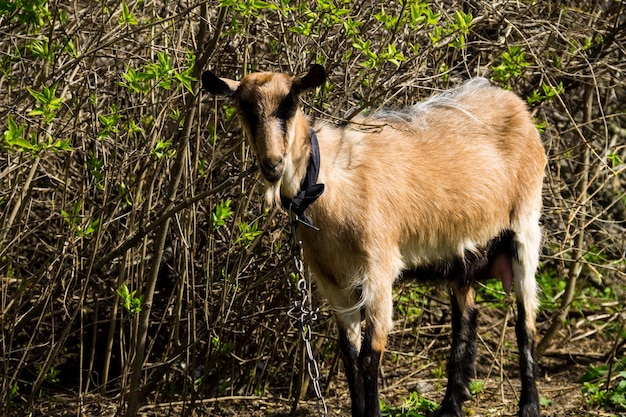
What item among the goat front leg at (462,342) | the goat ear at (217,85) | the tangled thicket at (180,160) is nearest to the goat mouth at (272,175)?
the goat ear at (217,85)

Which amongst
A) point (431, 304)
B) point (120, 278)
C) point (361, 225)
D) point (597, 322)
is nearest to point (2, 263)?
point (120, 278)

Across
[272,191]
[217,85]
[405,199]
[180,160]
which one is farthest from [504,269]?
[217,85]

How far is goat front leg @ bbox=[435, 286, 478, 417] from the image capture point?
5.46m

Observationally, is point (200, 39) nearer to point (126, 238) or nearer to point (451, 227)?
point (126, 238)

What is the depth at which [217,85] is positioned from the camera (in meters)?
4.11

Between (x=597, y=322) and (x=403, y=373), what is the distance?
1.69 metres

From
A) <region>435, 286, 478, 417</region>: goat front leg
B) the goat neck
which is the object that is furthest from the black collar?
<region>435, 286, 478, 417</region>: goat front leg

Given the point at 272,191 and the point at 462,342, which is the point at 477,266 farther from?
the point at 272,191

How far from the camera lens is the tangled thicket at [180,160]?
4.62 meters

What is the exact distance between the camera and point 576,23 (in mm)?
5836

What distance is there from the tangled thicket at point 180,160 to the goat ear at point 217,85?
0.56ft

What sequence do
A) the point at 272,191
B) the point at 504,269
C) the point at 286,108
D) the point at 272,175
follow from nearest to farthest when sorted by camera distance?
1. the point at 272,175
2. the point at 286,108
3. the point at 272,191
4. the point at 504,269

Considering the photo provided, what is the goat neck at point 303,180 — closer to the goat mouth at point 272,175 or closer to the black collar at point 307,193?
the black collar at point 307,193

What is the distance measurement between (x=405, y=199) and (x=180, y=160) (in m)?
1.16
